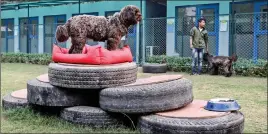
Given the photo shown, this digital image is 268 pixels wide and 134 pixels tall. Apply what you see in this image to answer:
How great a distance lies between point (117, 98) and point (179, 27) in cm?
1046

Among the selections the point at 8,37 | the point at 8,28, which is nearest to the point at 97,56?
the point at 8,37

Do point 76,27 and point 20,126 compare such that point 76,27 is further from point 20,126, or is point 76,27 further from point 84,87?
point 20,126

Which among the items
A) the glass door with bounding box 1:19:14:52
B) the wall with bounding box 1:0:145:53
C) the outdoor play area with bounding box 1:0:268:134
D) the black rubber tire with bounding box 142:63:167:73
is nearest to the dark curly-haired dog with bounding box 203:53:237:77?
the black rubber tire with bounding box 142:63:167:73

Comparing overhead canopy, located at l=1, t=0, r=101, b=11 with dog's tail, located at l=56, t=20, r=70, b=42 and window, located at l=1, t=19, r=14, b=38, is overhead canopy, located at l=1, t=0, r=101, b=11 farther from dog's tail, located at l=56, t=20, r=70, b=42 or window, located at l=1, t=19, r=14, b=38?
dog's tail, located at l=56, t=20, r=70, b=42

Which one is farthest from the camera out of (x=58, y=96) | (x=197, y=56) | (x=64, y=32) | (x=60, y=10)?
(x=60, y=10)

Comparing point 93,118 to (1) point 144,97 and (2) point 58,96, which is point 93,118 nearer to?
(2) point 58,96

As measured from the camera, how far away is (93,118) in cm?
Result: 439

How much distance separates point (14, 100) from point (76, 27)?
1.40m

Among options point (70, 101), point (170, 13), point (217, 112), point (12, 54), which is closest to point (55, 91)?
point (70, 101)

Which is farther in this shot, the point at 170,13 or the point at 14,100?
the point at 170,13

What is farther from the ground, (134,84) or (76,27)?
(76,27)

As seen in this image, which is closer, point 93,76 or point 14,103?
point 93,76

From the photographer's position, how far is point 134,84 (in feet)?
14.6

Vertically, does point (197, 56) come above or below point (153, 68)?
above
